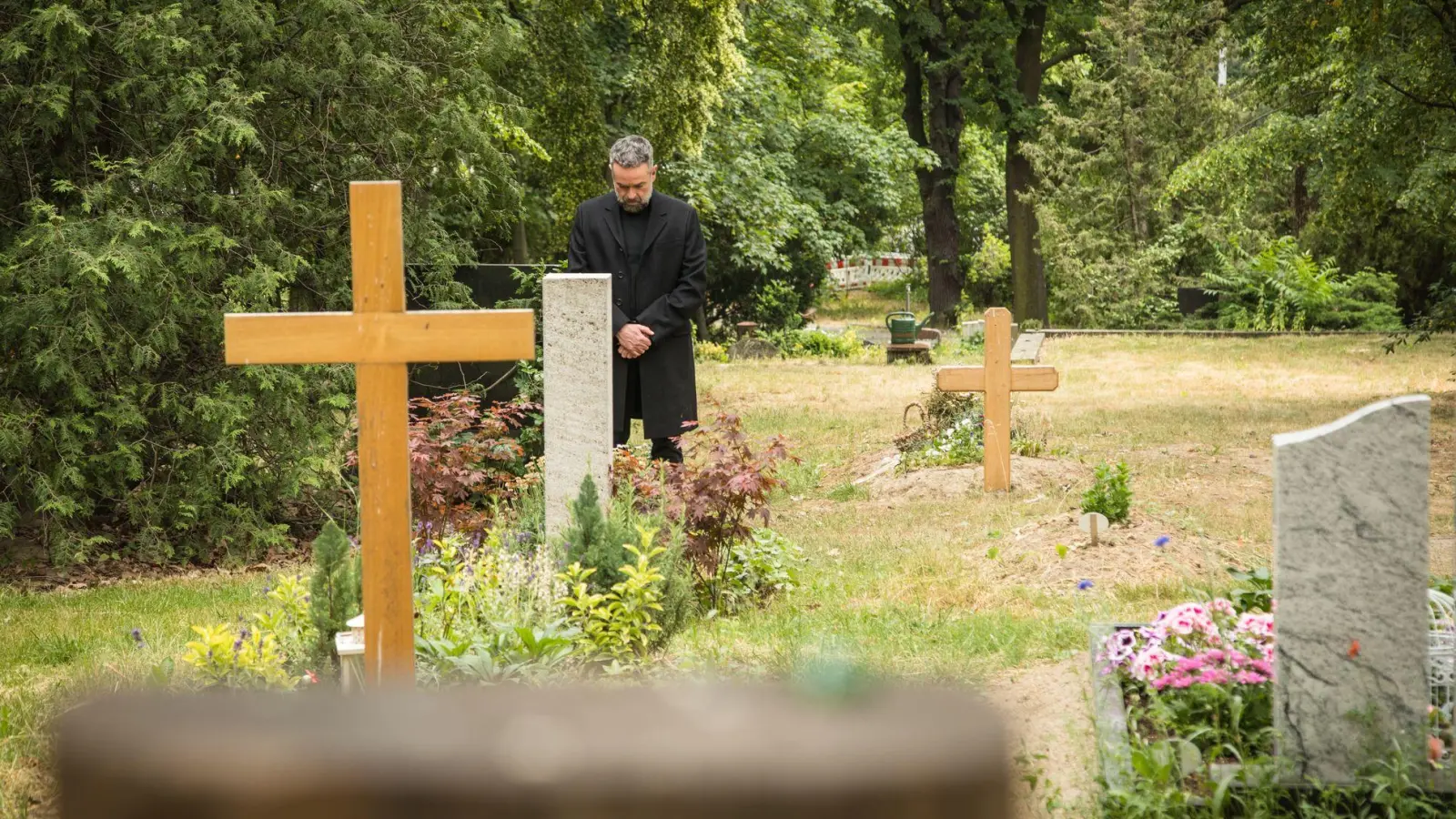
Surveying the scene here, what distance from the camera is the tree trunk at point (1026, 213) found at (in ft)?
98.2

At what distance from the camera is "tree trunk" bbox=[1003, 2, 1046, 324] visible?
98.2 ft

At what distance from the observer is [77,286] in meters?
8.51

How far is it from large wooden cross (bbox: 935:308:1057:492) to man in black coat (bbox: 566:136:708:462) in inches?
113

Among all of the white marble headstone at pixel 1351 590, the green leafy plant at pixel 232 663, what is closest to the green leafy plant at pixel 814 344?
the green leafy plant at pixel 232 663

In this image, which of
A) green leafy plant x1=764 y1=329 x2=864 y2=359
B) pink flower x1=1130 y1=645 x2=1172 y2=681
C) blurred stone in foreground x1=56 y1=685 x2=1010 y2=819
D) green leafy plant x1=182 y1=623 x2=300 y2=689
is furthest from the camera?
green leafy plant x1=764 y1=329 x2=864 y2=359

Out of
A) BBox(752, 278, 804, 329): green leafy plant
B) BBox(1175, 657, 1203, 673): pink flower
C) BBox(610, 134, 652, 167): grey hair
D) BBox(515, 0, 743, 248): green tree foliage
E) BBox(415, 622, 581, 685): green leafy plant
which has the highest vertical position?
BBox(515, 0, 743, 248): green tree foliage

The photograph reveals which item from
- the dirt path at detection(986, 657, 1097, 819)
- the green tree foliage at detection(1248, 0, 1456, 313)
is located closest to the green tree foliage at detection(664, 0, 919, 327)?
the green tree foliage at detection(1248, 0, 1456, 313)

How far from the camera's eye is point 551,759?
128 centimetres

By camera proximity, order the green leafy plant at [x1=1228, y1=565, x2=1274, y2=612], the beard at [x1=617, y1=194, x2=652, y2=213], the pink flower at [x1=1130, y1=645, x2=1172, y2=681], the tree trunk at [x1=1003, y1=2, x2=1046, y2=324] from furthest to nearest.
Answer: the tree trunk at [x1=1003, y1=2, x2=1046, y2=324] → the beard at [x1=617, y1=194, x2=652, y2=213] → the green leafy plant at [x1=1228, y1=565, x2=1274, y2=612] → the pink flower at [x1=1130, y1=645, x2=1172, y2=681]

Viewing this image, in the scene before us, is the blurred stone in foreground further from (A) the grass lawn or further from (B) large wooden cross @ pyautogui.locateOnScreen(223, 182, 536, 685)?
(B) large wooden cross @ pyautogui.locateOnScreen(223, 182, 536, 685)

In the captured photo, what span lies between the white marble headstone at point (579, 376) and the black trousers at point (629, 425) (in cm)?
132

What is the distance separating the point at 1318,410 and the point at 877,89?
21953 mm

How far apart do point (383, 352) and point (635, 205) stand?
3.54 m

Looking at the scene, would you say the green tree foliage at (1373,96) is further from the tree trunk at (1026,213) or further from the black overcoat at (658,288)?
the tree trunk at (1026,213)
